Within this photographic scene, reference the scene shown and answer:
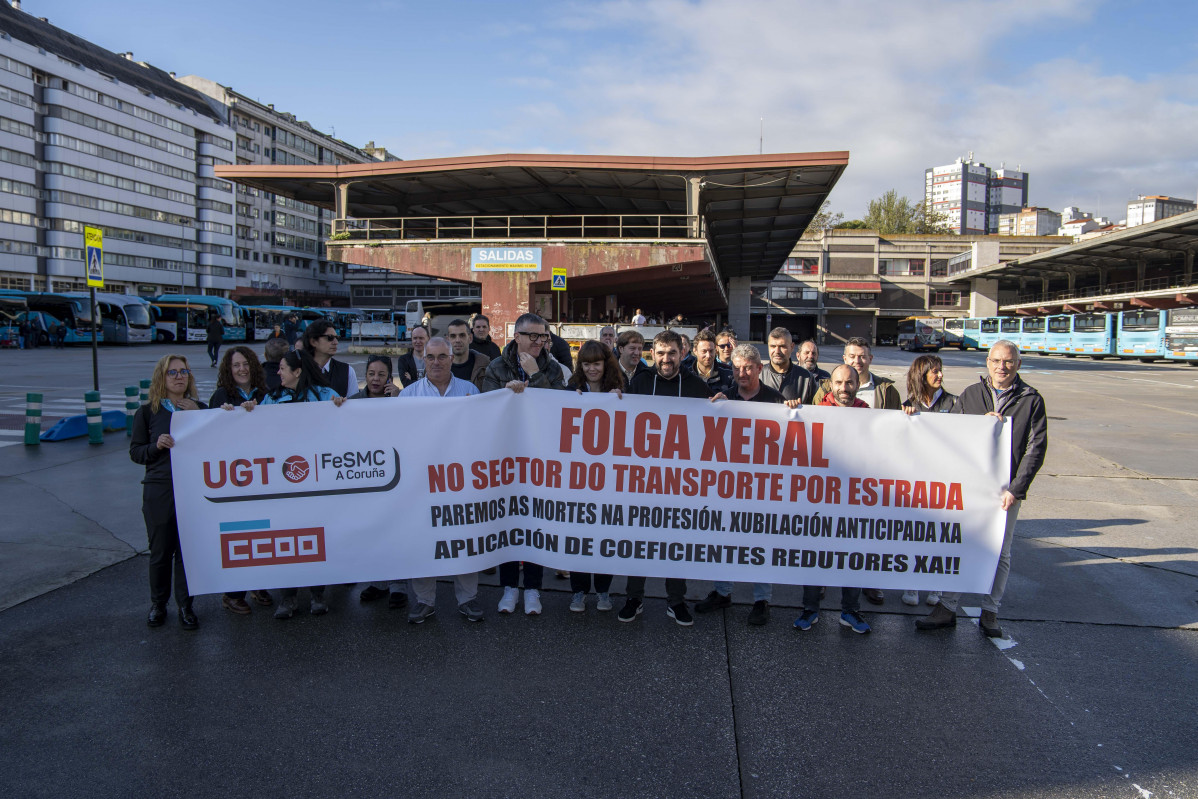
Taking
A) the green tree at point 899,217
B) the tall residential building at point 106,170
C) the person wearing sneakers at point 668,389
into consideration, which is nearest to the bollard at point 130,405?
the person wearing sneakers at point 668,389

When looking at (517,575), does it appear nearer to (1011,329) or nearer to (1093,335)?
(1093,335)

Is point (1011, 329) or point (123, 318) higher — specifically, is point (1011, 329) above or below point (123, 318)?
above

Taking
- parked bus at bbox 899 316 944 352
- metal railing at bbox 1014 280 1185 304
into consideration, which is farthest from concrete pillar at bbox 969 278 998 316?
parked bus at bbox 899 316 944 352

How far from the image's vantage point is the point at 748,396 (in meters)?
4.85

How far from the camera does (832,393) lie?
4941mm

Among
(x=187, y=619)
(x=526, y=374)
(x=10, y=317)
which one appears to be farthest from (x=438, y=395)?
(x=10, y=317)

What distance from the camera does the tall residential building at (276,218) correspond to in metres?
85.6

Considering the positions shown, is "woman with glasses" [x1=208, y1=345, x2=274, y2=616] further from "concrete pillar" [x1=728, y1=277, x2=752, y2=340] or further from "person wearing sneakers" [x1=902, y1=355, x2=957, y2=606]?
"concrete pillar" [x1=728, y1=277, x2=752, y2=340]

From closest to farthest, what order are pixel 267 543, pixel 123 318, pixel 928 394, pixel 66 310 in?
1. pixel 267 543
2. pixel 928 394
3. pixel 66 310
4. pixel 123 318

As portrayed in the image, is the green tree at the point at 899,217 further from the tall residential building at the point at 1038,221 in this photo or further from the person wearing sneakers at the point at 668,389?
the person wearing sneakers at the point at 668,389

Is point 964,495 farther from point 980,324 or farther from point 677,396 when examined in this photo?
point 980,324

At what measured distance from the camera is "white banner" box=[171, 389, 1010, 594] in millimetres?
4523

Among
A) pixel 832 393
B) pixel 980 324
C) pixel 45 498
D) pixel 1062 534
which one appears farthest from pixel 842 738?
→ pixel 980 324

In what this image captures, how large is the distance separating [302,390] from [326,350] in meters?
0.60
